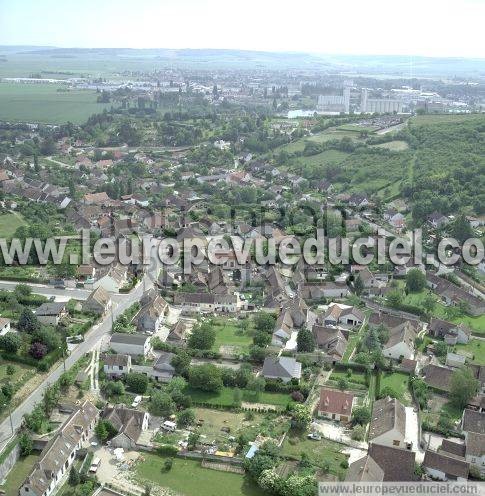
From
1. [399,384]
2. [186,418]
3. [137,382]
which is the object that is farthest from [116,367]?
[399,384]

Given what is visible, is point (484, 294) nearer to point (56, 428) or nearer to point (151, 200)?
point (56, 428)

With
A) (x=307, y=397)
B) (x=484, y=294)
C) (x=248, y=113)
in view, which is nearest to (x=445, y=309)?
(x=484, y=294)

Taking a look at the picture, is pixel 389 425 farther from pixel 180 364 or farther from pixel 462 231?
pixel 462 231

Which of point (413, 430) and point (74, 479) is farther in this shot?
point (413, 430)

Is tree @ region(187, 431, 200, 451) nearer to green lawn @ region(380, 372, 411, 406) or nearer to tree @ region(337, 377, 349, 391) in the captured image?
tree @ region(337, 377, 349, 391)

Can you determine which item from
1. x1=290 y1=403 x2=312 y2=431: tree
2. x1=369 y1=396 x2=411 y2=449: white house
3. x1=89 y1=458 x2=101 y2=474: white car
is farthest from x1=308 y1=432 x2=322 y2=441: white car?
x1=89 y1=458 x2=101 y2=474: white car
